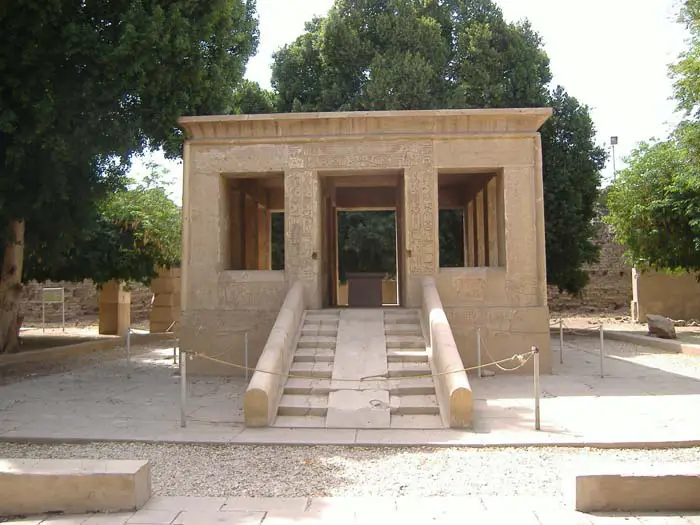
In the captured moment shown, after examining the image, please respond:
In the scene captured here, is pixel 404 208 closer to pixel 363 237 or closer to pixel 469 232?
pixel 469 232

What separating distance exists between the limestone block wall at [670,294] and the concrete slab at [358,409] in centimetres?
1704

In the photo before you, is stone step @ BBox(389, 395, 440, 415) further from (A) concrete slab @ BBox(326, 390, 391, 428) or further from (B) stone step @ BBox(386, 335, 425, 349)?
(B) stone step @ BBox(386, 335, 425, 349)

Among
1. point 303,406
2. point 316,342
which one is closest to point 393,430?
point 303,406

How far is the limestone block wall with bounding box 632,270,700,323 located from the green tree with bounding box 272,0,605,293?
309cm

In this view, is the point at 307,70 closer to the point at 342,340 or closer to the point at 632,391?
the point at 342,340

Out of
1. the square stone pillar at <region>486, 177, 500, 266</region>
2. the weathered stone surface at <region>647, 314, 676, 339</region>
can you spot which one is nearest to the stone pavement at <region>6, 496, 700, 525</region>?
the square stone pillar at <region>486, 177, 500, 266</region>

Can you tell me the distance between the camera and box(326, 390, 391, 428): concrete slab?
7.08 m

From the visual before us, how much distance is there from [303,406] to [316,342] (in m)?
1.91

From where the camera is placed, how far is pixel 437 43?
19.9 meters

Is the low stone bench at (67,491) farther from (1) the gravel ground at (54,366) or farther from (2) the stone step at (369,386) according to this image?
(1) the gravel ground at (54,366)

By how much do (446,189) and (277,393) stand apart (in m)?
9.39

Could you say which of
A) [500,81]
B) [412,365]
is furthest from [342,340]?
[500,81]

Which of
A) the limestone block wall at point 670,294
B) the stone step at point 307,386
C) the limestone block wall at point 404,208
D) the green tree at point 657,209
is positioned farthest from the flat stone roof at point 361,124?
the limestone block wall at point 670,294

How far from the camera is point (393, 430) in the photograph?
6.88 metres
